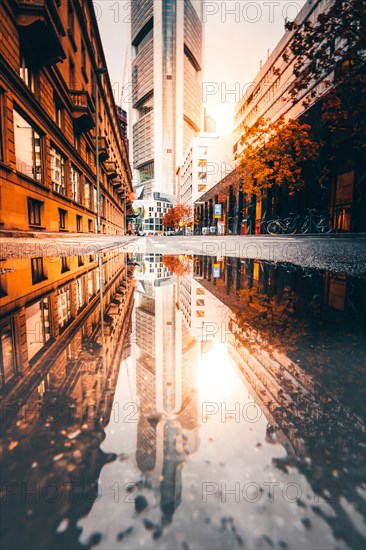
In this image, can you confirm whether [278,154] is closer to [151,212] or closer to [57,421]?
[57,421]

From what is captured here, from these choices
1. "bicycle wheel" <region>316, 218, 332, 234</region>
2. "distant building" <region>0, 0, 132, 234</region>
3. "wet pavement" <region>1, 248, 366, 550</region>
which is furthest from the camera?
"bicycle wheel" <region>316, 218, 332, 234</region>

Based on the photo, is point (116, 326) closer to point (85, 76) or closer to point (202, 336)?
point (202, 336)

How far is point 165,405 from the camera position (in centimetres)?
79

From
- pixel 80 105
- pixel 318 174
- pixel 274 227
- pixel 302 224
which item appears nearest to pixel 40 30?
pixel 80 105

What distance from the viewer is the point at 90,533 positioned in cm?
41

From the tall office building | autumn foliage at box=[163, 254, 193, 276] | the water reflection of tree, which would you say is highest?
the tall office building

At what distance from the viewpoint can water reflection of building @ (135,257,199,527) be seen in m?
0.52

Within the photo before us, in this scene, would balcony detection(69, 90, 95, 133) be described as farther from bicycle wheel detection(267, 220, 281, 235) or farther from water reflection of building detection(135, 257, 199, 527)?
water reflection of building detection(135, 257, 199, 527)

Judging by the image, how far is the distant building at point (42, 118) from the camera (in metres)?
8.70

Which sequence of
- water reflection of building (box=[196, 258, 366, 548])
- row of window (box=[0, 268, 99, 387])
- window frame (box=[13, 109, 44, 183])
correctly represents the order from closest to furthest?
water reflection of building (box=[196, 258, 366, 548]), row of window (box=[0, 268, 99, 387]), window frame (box=[13, 109, 44, 183])

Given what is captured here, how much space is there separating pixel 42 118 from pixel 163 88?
13024 centimetres

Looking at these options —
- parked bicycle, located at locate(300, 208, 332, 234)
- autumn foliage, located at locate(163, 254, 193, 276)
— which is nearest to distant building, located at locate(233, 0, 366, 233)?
parked bicycle, located at locate(300, 208, 332, 234)

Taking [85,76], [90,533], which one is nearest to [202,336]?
[90,533]

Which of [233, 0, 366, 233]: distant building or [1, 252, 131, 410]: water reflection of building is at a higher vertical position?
[233, 0, 366, 233]: distant building
